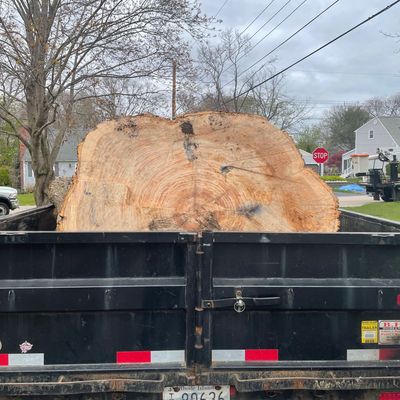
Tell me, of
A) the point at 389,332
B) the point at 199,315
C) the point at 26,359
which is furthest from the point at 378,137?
the point at 26,359

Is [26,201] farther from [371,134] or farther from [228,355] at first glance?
[371,134]

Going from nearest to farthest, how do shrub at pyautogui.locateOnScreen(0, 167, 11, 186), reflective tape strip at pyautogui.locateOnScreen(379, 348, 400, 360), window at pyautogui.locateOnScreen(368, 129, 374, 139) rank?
reflective tape strip at pyautogui.locateOnScreen(379, 348, 400, 360)
shrub at pyautogui.locateOnScreen(0, 167, 11, 186)
window at pyautogui.locateOnScreen(368, 129, 374, 139)

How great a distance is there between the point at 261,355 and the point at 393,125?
57.8m

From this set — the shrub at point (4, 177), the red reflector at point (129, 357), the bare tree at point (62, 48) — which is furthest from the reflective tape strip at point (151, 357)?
the shrub at point (4, 177)

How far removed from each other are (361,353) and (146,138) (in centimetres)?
197

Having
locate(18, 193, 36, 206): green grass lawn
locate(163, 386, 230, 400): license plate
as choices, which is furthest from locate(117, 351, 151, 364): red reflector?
locate(18, 193, 36, 206): green grass lawn

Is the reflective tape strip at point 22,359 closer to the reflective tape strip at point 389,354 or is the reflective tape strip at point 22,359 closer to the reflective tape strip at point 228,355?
the reflective tape strip at point 228,355

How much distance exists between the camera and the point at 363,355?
244 cm

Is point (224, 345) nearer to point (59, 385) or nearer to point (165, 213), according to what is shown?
point (59, 385)

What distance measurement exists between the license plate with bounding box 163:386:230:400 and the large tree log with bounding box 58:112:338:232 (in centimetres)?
122

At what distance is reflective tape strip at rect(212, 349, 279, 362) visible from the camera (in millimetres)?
2416

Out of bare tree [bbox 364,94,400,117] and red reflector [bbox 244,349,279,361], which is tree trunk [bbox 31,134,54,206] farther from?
bare tree [bbox 364,94,400,117]

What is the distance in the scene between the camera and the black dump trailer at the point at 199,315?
92.2 inches

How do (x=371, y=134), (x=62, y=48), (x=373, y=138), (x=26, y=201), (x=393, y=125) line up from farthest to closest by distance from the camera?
(x=371, y=134), (x=373, y=138), (x=393, y=125), (x=26, y=201), (x=62, y=48)
